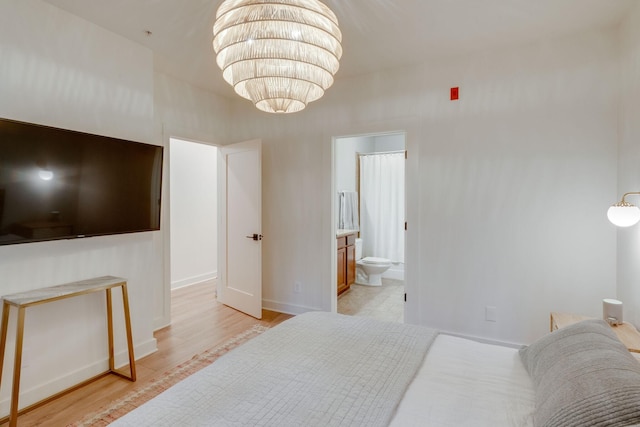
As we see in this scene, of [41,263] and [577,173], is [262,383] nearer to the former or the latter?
[41,263]

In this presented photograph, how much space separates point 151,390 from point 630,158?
143 inches

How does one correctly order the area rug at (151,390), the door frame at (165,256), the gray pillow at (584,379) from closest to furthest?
the gray pillow at (584,379) < the area rug at (151,390) < the door frame at (165,256)

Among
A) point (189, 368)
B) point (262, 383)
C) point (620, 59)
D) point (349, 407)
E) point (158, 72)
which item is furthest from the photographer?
point (158, 72)

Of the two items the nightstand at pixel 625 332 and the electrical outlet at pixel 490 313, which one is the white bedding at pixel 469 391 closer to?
the nightstand at pixel 625 332

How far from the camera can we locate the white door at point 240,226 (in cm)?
371

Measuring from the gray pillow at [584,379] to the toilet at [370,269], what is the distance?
361 cm

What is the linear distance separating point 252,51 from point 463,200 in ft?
7.65

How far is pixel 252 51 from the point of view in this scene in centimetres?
133

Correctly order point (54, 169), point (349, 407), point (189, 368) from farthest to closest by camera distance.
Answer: point (189, 368) → point (54, 169) → point (349, 407)

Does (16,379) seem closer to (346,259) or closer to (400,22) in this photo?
(400,22)

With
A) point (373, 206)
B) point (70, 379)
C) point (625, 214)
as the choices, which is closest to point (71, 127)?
point (70, 379)

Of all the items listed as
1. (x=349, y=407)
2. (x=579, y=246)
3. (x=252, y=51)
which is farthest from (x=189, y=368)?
(x=579, y=246)

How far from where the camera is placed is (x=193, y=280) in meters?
5.30

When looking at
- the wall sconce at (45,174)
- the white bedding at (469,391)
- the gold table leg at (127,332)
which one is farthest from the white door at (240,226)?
the white bedding at (469,391)
